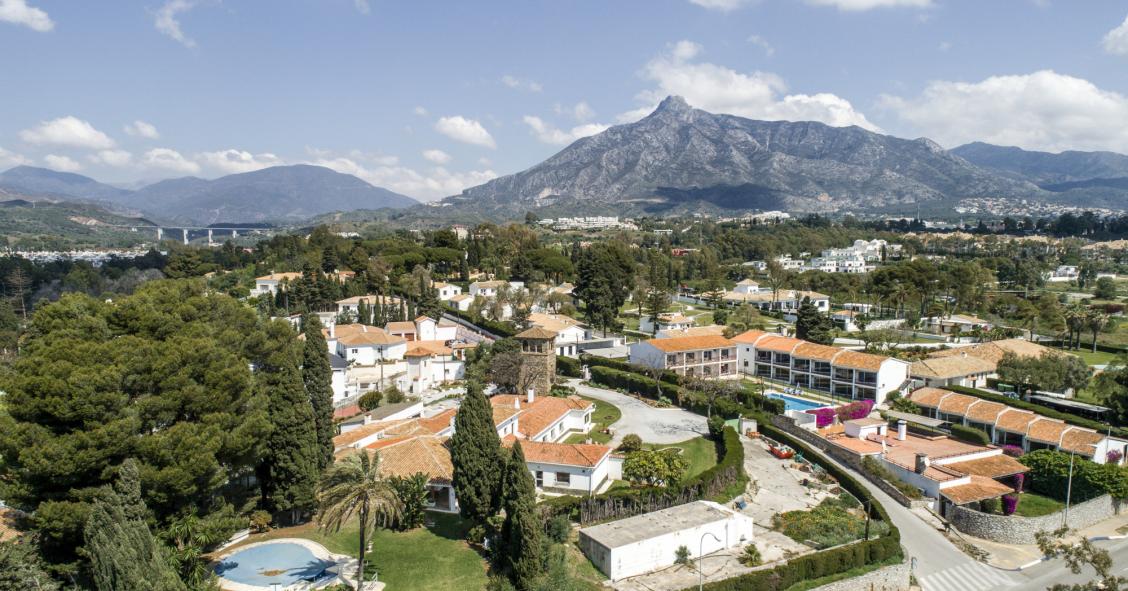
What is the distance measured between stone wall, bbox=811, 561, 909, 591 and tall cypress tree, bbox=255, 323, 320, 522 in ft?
59.5

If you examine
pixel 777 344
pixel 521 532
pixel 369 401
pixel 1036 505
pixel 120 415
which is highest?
pixel 120 415

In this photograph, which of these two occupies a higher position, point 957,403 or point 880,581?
point 957,403

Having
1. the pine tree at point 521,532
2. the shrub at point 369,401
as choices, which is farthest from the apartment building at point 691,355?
the pine tree at point 521,532

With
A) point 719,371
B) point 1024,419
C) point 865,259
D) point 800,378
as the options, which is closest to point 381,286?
point 719,371

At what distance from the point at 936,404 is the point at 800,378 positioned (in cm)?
1025

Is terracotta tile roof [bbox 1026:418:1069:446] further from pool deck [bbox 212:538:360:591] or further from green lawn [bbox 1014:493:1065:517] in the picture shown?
pool deck [bbox 212:538:360:591]

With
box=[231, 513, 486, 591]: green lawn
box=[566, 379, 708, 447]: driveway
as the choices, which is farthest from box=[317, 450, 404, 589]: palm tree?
box=[566, 379, 708, 447]: driveway

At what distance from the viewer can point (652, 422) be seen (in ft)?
129

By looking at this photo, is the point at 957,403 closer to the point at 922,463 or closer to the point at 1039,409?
the point at 1039,409

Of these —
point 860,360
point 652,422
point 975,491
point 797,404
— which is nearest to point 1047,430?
point 975,491

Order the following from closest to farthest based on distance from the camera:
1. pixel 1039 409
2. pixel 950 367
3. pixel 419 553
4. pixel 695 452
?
pixel 419 553 → pixel 695 452 → pixel 1039 409 → pixel 950 367

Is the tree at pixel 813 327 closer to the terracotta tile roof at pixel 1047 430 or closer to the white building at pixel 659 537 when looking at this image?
the terracotta tile roof at pixel 1047 430

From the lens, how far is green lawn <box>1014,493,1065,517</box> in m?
29.0

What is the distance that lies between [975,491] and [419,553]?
23968mm
